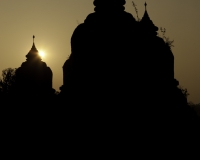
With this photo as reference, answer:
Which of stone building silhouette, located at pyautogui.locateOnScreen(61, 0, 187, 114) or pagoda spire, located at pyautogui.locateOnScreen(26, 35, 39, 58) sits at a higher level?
pagoda spire, located at pyautogui.locateOnScreen(26, 35, 39, 58)

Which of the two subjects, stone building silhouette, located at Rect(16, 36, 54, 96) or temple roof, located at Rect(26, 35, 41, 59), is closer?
stone building silhouette, located at Rect(16, 36, 54, 96)

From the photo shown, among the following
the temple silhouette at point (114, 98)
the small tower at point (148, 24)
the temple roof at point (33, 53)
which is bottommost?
the temple silhouette at point (114, 98)

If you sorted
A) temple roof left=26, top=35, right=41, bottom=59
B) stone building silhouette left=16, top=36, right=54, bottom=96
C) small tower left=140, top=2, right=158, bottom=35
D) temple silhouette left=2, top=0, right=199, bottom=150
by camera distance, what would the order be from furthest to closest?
temple roof left=26, top=35, right=41, bottom=59 < stone building silhouette left=16, top=36, right=54, bottom=96 < small tower left=140, top=2, right=158, bottom=35 < temple silhouette left=2, top=0, right=199, bottom=150

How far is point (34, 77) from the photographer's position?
33594 millimetres

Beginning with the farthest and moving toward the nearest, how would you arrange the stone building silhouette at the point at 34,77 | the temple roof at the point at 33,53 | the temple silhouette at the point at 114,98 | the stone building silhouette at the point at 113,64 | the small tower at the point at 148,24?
the temple roof at the point at 33,53, the stone building silhouette at the point at 34,77, the small tower at the point at 148,24, the stone building silhouette at the point at 113,64, the temple silhouette at the point at 114,98

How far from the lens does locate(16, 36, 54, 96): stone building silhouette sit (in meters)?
32.5

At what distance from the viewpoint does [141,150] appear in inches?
609

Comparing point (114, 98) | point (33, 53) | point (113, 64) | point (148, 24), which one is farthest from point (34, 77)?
point (114, 98)

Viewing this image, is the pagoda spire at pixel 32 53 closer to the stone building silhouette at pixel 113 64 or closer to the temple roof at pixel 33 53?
the temple roof at pixel 33 53

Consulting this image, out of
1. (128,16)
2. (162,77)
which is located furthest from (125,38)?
(162,77)

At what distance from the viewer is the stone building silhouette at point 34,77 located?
32.5 metres

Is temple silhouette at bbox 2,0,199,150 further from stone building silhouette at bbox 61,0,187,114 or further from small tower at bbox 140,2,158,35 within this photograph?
small tower at bbox 140,2,158,35

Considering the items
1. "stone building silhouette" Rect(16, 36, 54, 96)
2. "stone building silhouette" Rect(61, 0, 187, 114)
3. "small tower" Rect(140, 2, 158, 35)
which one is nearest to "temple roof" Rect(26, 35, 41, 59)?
"stone building silhouette" Rect(16, 36, 54, 96)

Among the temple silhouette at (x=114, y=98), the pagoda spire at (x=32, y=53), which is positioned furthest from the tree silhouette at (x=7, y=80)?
the temple silhouette at (x=114, y=98)
